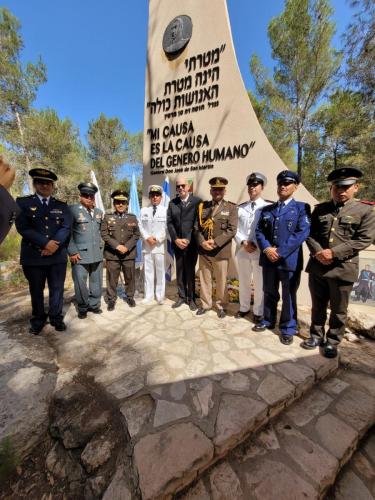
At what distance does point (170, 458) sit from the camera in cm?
139

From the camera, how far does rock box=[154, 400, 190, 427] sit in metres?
1.66

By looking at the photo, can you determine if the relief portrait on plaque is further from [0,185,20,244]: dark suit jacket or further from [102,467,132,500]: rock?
[102,467,132,500]: rock

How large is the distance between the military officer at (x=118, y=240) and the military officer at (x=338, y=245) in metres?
2.43

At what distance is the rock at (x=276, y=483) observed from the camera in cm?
133

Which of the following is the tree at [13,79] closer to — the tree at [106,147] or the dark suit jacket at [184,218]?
the tree at [106,147]

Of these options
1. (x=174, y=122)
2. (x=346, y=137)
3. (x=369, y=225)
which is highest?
(x=346, y=137)

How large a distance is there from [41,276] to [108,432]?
1.98 metres

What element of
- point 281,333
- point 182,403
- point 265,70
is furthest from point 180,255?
point 265,70

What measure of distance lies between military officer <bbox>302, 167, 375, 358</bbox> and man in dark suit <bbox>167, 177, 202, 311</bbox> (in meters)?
1.59

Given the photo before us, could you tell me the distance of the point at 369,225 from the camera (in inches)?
89.0

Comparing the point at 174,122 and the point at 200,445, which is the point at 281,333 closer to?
the point at 200,445

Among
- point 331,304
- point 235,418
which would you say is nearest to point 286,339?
point 331,304

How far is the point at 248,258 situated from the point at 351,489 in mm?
2266

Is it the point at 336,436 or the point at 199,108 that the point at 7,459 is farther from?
the point at 199,108
